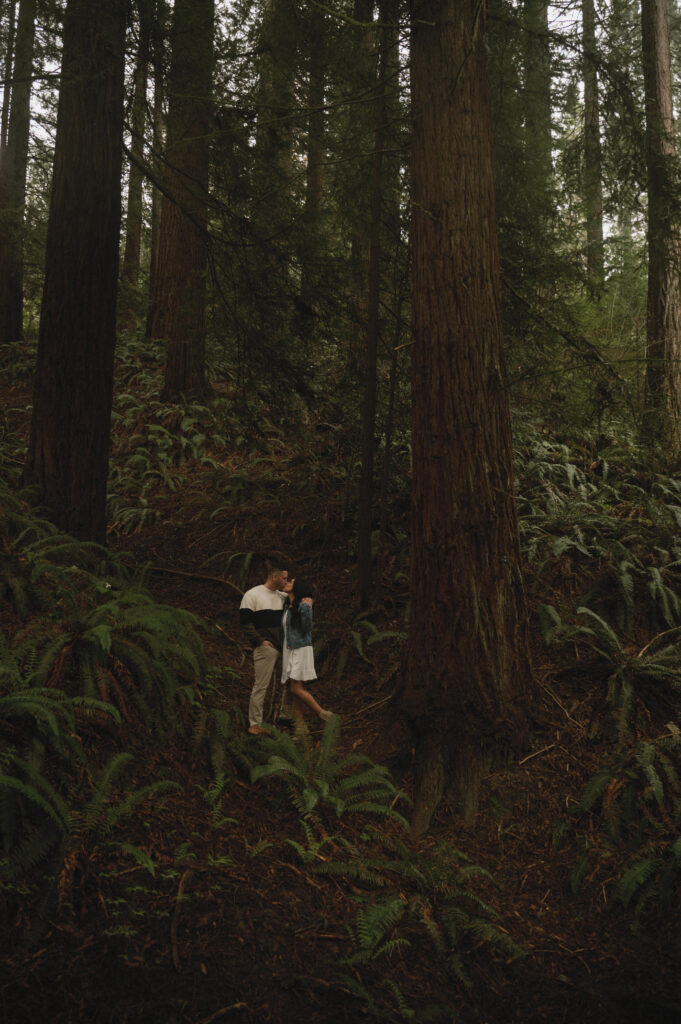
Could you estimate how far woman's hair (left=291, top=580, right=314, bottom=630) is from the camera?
6605 millimetres

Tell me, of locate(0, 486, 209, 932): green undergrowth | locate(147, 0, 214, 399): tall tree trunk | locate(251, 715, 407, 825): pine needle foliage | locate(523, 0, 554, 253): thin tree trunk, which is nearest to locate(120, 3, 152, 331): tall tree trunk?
locate(147, 0, 214, 399): tall tree trunk

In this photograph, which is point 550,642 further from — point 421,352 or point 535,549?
point 421,352

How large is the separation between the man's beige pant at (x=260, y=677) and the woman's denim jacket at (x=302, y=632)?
17 cm

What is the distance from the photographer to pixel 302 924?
3.89m

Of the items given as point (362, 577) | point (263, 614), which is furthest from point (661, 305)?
point (263, 614)

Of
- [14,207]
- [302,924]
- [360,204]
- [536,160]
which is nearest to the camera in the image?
[302,924]

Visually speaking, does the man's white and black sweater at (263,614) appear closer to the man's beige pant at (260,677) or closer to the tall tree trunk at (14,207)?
the man's beige pant at (260,677)

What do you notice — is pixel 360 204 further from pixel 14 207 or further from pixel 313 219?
pixel 14 207

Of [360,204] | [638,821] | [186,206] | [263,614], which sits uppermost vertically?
[186,206]

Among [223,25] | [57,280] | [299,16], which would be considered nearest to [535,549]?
[57,280]

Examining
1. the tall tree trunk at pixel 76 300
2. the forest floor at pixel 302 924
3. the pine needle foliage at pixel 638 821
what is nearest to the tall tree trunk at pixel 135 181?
the tall tree trunk at pixel 76 300

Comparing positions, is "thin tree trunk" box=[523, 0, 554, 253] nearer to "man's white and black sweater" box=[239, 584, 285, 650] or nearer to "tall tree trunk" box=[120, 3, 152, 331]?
"tall tree trunk" box=[120, 3, 152, 331]

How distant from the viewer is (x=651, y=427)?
860cm

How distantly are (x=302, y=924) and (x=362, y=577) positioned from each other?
180 inches
